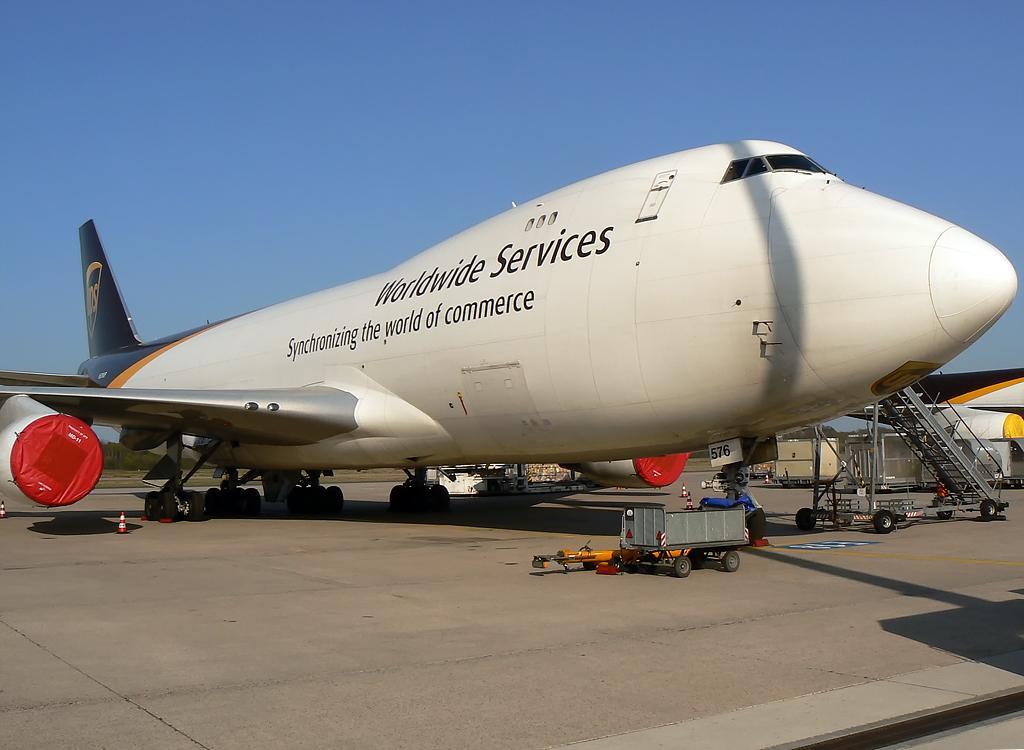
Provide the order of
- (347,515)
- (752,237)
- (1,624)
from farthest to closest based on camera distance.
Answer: (347,515) < (752,237) < (1,624)

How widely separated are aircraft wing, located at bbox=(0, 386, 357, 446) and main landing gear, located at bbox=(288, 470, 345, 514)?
5.25 metres

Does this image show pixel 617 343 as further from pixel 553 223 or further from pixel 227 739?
pixel 227 739

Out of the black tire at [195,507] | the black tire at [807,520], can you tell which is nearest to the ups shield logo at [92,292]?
the black tire at [195,507]

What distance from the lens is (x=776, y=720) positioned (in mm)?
4848

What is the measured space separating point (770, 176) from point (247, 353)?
43.0ft

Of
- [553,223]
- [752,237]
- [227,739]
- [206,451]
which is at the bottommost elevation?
[227,739]

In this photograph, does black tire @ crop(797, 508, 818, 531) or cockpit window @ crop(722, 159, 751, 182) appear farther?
black tire @ crop(797, 508, 818, 531)

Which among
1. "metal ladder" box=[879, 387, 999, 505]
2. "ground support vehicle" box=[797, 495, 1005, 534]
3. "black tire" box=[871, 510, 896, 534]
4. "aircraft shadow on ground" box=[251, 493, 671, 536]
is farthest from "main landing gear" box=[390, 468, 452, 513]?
"metal ladder" box=[879, 387, 999, 505]

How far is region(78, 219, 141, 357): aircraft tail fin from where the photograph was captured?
27.9m

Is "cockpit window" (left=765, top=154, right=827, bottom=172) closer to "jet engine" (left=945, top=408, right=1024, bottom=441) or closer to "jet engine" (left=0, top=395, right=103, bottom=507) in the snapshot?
"jet engine" (left=0, top=395, right=103, bottom=507)

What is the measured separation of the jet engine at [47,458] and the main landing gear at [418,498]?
8.27 meters

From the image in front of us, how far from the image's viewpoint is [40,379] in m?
23.1

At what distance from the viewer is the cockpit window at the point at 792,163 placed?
1113 cm

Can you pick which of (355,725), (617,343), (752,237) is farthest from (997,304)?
(355,725)
